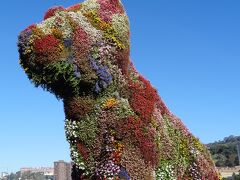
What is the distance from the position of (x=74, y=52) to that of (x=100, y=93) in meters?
1.06

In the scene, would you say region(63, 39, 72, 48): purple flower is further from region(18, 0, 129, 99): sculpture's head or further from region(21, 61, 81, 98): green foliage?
region(21, 61, 81, 98): green foliage

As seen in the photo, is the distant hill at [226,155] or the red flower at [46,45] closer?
the red flower at [46,45]

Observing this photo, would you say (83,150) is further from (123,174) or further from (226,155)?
(226,155)

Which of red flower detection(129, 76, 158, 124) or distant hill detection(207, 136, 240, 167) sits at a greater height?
distant hill detection(207, 136, 240, 167)

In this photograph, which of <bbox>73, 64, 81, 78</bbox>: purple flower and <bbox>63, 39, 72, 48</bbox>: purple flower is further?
<bbox>63, 39, 72, 48</bbox>: purple flower

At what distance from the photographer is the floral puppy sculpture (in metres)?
9.00

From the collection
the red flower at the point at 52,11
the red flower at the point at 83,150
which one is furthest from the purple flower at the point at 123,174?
the red flower at the point at 52,11

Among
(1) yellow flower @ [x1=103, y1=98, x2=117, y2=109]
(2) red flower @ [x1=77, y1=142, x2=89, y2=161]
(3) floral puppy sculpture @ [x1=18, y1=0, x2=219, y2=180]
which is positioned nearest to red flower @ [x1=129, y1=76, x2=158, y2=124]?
(3) floral puppy sculpture @ [x1=18, y1=0, x2=219, y2=180]

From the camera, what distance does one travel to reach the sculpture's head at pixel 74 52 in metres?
9.18

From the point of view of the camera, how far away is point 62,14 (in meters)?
9.72

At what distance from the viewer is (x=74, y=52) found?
9227 millimetres

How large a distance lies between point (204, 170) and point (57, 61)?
4311 mm

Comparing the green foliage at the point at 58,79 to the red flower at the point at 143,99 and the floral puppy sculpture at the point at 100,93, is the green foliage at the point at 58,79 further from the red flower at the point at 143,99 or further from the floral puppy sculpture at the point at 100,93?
the red flower at the point at 143,99

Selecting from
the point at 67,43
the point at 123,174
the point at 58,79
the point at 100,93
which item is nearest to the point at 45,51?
the point at 67,43
